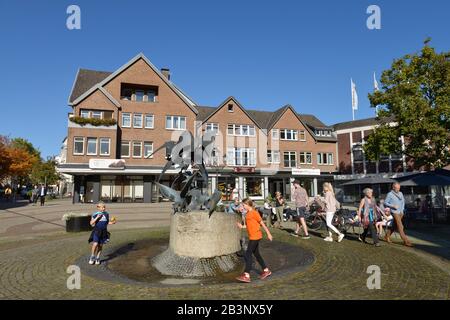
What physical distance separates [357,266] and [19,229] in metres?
14.4

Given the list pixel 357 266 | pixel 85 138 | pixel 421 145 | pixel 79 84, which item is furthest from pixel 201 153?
pixel 79 84

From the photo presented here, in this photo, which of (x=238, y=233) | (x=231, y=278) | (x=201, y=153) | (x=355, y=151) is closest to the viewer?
(x=231, y=278)

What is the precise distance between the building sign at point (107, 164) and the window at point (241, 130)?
14.9m

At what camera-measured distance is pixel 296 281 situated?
5980 mm

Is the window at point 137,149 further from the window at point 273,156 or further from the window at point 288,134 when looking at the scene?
the window at point 288,134

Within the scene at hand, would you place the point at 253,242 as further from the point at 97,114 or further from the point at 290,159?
the point at 290,159

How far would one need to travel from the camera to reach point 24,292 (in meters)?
5.49

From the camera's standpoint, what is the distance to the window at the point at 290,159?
43.8 metres

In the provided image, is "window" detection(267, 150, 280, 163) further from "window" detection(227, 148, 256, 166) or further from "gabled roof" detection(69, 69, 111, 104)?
"gabled roof" detection(69, 69, 111, 104)

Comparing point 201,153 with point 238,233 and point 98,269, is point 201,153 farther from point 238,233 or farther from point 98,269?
point 98,269

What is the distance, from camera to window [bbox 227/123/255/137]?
136ft

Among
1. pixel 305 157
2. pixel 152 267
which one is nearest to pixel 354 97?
pixel 305 157

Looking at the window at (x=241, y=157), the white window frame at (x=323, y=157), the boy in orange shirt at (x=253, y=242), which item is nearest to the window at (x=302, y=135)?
the white window frame at (x=323, y=157)
